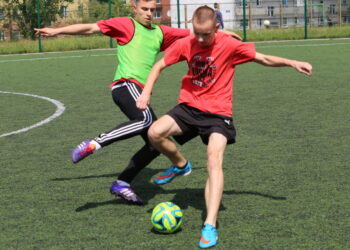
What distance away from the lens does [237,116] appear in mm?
10531

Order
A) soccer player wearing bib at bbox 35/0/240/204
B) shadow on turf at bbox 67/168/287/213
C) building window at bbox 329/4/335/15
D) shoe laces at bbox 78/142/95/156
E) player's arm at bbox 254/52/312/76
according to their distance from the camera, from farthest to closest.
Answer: building window at bbox 329/4/335/15
soccer player wearing bib at bbox 35/0/240/204
shadow on turf at bbox 67/168/287/213
shoe laces at bbox 78/142/95/156
player's arm at bbox 254/52/312/76

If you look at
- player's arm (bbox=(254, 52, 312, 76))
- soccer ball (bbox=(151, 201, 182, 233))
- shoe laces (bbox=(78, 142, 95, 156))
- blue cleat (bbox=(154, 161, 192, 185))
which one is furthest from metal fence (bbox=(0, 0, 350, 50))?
soccer ball (bbox=(151, 201, 182, 233))

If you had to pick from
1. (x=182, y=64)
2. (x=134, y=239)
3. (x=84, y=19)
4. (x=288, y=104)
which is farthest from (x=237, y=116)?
(x=84, y=19)

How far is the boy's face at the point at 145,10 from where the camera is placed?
6289 millimetres

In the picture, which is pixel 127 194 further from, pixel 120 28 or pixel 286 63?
pixel 286 63

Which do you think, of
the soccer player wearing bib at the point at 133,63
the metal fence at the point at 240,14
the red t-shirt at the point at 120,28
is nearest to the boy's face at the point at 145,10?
the soccer player wearing bib at the point at 133,63

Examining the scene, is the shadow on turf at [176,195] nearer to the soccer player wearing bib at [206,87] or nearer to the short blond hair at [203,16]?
the soccer player wearing bib at [206,87]

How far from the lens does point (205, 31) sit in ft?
17.0

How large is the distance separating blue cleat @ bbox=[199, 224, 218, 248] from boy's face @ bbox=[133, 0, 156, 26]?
244cm

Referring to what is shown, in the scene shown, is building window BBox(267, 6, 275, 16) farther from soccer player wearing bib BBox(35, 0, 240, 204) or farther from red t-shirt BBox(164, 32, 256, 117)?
red t-shirt BBox(164, 32, 256, 117)

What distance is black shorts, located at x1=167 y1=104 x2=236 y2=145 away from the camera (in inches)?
213

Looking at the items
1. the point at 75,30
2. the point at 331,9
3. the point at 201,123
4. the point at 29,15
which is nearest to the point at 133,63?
the point at 75,30

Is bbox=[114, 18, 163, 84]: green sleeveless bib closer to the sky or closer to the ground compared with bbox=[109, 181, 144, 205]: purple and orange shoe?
closer to the sky

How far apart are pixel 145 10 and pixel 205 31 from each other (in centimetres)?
132
